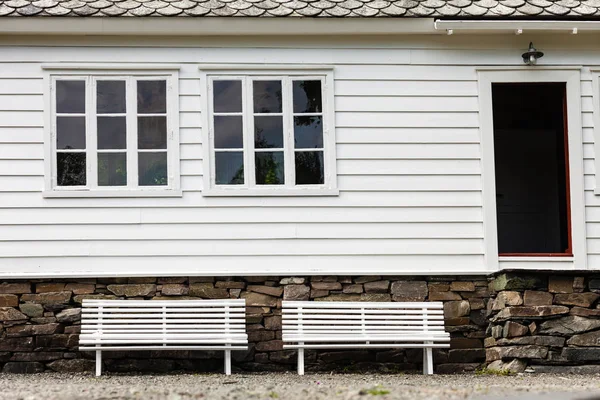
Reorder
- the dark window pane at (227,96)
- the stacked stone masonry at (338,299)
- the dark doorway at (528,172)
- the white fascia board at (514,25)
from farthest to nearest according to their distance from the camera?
the dark doorway at (528,172), the dark window pane at (227,96), the white fascia board at (514,25), the stacked stone masonry at (338,299)

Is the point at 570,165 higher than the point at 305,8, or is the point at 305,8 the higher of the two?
the point at 305,8

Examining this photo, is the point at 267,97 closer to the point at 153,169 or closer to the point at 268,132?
the point at 268,132

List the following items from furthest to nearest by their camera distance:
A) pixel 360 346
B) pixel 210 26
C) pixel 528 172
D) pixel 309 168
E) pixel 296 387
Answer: pixel 528 172
pixel 309 168
pixel 210 26
pixel 360 346
pixel 296 387

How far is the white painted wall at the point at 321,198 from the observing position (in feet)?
36.6

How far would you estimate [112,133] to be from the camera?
11289mm

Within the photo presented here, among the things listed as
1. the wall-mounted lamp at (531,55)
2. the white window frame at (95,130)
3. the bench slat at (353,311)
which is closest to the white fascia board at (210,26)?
the white window frame at (95,130)

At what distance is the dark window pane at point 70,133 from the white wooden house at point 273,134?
0.6 inches

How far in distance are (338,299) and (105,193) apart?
2.80m

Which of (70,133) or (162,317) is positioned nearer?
(162,317)

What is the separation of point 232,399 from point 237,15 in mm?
4689

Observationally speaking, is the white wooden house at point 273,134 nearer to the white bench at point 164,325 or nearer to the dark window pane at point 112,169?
the dark window pane at point 112,169

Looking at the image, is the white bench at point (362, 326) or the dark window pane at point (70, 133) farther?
the dark window pane at point (70, 133)

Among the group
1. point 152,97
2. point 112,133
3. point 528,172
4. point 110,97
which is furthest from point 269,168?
point 528,172

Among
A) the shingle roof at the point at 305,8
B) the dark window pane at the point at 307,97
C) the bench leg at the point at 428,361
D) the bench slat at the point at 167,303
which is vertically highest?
the shingle roof at the point at 305,8
